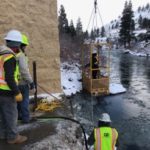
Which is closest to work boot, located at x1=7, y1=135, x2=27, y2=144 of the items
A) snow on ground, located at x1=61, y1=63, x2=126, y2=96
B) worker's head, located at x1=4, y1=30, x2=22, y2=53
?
worker's head, located at x1=4, y1=30, x2=22, y2=53

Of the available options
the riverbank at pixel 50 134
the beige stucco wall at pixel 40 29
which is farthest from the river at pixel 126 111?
the riverbank at pixel 50 134

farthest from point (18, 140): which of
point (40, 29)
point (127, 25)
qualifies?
point (127, 25)

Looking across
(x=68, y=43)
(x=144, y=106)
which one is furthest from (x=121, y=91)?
(x=68, y=43)

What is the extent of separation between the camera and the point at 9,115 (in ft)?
12.9

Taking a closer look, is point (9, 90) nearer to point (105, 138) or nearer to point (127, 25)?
point (105, 138)

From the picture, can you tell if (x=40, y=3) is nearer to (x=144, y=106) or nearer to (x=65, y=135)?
(x=65, y=135)

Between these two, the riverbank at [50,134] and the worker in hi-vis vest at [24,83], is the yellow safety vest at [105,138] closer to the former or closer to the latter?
the riverbank at [50,134]

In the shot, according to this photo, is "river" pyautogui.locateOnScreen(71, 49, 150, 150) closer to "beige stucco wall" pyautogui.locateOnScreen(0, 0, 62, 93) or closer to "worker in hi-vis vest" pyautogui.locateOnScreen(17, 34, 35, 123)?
"beige stucco wall" pyautogui.locateOnScreen(0, 0, 62, 93)

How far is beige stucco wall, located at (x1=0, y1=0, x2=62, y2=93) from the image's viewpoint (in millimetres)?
6098

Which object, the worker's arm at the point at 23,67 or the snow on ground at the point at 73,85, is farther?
the snow on ground at the point at 73,85

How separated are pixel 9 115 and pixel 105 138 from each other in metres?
1.47

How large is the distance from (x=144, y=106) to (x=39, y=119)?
24.0 ft

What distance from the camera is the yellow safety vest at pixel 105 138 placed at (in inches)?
167

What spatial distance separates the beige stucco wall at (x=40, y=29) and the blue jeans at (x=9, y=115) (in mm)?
2508
